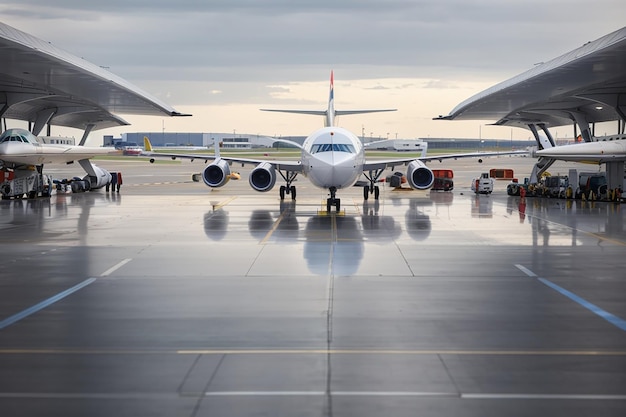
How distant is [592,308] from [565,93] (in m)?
37.5

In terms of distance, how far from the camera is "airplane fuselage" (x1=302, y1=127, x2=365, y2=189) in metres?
36.9

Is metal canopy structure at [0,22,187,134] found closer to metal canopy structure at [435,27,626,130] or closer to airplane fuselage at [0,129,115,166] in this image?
airplane fuselage at [0,129,115,166]

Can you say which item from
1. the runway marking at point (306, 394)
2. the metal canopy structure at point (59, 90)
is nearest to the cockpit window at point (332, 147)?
the metal canopy structure at point (59, 90)

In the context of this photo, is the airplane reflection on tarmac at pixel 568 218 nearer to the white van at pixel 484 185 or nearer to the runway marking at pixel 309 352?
the white van at pixel 484 185

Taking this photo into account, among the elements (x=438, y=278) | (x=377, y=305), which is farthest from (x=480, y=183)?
(x=377, y=305)

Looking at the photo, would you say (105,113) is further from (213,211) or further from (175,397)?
(175,397)

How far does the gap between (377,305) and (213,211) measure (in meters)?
24.6

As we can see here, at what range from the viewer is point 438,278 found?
18406 millimetres

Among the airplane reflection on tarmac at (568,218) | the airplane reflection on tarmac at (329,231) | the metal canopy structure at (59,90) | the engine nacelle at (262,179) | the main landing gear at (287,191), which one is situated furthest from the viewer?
the main landing gear at (287,191)

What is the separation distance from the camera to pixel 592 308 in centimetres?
1482

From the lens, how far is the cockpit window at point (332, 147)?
3803 cm

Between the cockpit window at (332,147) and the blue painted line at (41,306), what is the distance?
69.2 ft

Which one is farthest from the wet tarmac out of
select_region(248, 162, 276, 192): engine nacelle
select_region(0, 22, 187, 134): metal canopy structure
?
select_region(248, 162, 276, 192): engine nacelle

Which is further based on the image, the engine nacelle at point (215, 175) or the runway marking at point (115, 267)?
the engine nacelle at point (215, 175)
